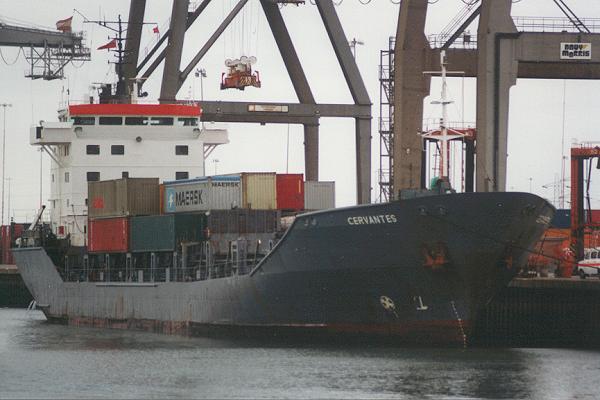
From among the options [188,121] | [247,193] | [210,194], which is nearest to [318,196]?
[247,193]

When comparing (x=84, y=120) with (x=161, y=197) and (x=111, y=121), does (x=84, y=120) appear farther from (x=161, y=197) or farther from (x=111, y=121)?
(x=161, y=197)

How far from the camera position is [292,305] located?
43250 millimetres

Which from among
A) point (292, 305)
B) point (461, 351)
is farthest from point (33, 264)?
point (461, 351)

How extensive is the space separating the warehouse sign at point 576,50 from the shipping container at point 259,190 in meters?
10.1

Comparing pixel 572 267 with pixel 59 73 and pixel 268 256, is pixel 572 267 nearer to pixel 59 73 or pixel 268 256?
pixel 268 256

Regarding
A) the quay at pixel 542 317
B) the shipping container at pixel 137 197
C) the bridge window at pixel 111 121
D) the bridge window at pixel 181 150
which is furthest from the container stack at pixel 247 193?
the bridge window at pixel 111 121

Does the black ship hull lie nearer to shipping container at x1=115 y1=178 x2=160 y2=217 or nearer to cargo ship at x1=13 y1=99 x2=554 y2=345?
cargo ship at x1=13 y1=99 x2=554 y2=345

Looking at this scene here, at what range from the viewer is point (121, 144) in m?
58.3

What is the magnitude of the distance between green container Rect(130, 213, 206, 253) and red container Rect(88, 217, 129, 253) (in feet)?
1.07

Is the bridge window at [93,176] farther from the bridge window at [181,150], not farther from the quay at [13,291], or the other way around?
the quay at [13,291]

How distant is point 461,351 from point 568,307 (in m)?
6.92

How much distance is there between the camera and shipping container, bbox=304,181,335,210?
49031 millimetres

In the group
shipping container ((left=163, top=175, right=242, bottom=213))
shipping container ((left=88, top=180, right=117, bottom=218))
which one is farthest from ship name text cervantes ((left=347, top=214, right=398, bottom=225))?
shipping container ((left=88, top=180, right=117, bottom=218))

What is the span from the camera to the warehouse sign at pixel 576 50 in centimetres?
4944
